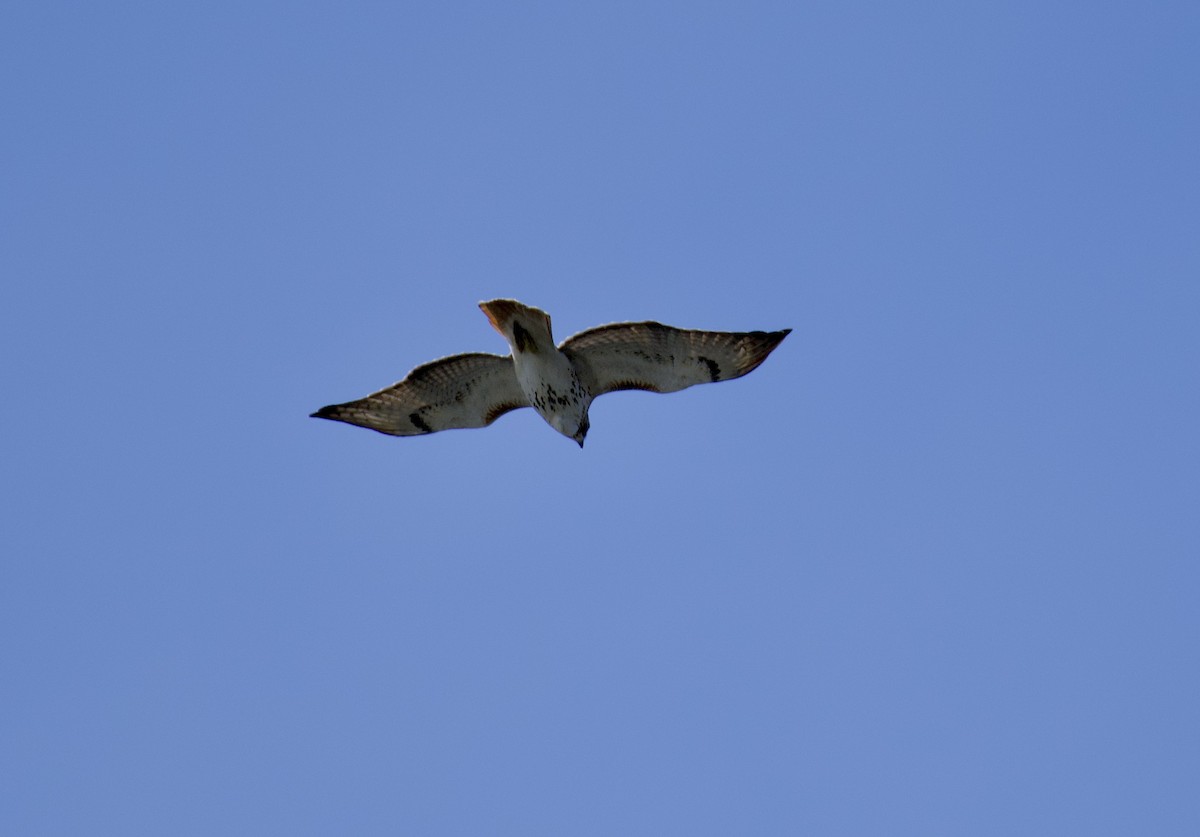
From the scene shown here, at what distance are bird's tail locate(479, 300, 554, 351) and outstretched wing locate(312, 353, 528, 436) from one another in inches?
33.1

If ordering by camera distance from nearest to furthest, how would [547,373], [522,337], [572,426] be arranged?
[522,337] → [547,373] → [572,426]

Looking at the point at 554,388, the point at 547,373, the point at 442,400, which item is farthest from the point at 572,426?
the point at 442,400

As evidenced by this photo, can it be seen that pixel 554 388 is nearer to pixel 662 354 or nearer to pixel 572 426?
pixel 572 426

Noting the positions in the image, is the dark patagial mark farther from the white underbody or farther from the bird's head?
the bird's head

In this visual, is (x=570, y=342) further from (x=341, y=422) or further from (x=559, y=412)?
(x=341, y=422)

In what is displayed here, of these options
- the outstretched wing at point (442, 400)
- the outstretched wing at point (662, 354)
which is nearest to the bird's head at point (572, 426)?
the outstretched wing at point (662, 354)

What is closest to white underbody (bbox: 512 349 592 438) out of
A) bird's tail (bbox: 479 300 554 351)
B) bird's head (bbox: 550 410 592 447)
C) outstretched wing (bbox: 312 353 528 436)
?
bird's head (bbox: 550 410 592 447)

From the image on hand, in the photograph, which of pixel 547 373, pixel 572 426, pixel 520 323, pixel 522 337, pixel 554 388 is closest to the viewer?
pixel 520 323

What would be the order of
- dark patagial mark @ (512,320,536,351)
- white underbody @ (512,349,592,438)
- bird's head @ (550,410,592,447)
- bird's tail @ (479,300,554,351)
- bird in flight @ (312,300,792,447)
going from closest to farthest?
bird's tail @ (479,300,554,351)
dark patagial mark @ (512,320,536,351)
bird in flight @ (312,300,792,447)
white underbody @ (512,349,592,438)
bird's head @ (550,410,592,447)

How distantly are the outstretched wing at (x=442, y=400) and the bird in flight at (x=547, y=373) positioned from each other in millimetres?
13

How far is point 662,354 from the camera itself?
19.6 metres

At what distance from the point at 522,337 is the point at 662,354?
183 centimetres

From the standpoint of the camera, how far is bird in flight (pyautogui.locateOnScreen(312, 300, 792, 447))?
753 inches

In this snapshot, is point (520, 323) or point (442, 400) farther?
point (442, 400)
